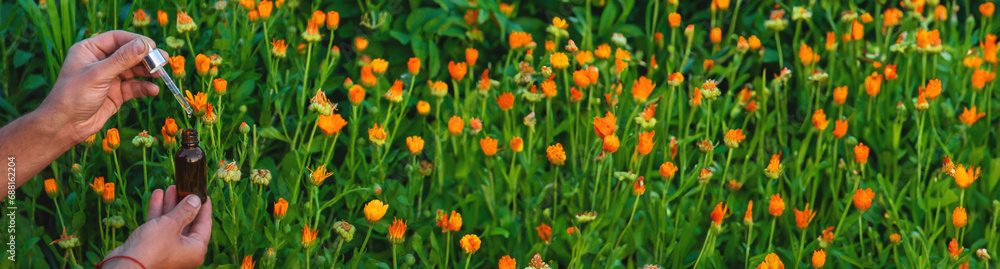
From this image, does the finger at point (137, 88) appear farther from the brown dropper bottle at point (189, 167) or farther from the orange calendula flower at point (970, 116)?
the orange calendula flower at point (970, 116)

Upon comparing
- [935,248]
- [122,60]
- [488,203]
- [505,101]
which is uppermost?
[122,60]

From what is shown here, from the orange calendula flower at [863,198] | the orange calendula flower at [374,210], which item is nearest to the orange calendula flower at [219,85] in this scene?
the orange calendula flower at [374,210]

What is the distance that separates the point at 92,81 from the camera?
1.44m

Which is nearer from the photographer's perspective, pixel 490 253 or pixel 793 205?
pixel 490 253

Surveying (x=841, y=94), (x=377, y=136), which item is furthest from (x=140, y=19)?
(x=841, y=94)

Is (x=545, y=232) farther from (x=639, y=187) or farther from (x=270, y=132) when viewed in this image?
(x=270, y=132)

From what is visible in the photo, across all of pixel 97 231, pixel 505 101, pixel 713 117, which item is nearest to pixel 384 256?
pixel 505 101

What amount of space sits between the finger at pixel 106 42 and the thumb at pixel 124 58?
0.11 metres

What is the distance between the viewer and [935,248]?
1933 mm

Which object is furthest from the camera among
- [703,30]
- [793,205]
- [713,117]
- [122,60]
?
[703,30]

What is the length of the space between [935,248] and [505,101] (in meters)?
0.98

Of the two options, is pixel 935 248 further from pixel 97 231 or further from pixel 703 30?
pixel 97 231

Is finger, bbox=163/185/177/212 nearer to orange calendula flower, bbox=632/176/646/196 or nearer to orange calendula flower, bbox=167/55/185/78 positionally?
orange calendula flower, bbox=167/55/185/78

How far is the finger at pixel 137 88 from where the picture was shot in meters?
1.62
